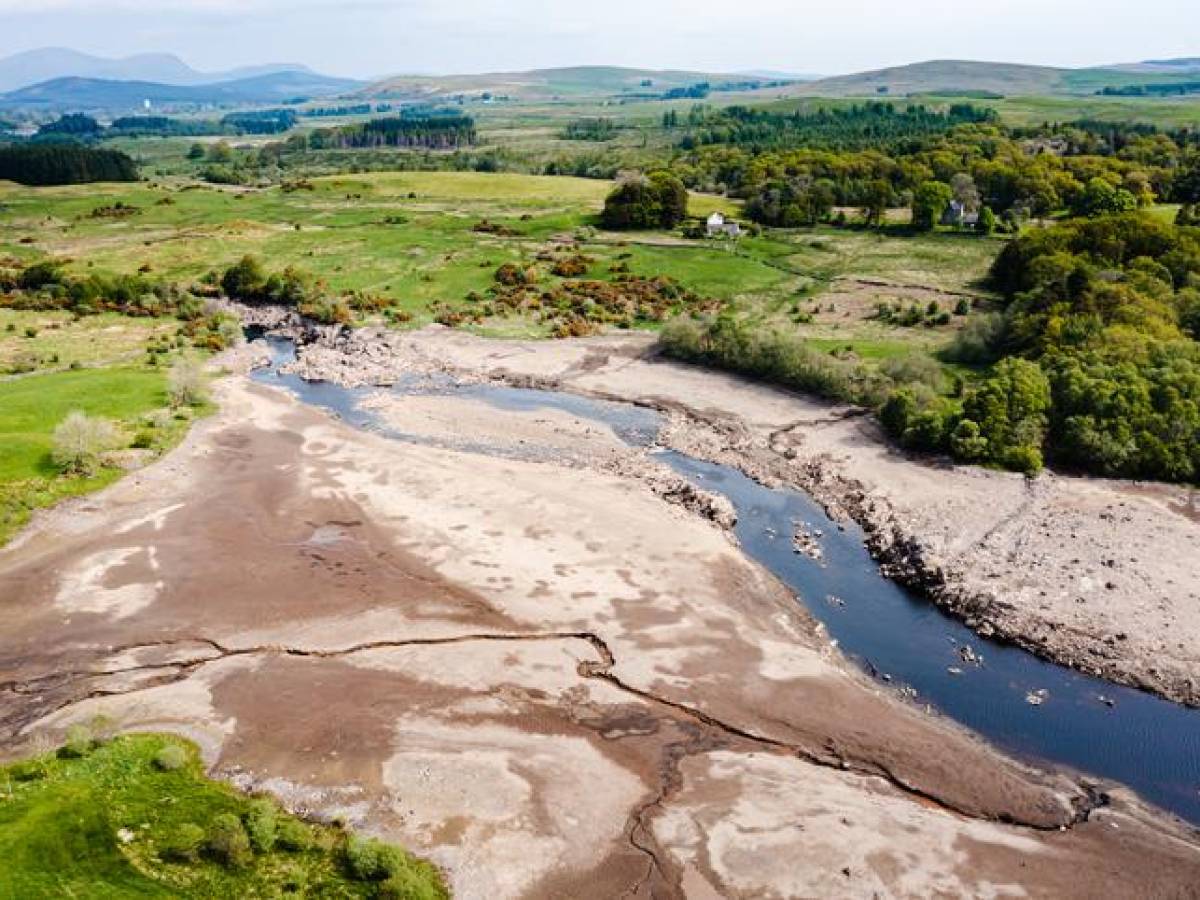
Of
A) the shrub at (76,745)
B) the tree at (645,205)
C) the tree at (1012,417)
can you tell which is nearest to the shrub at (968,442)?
the tree at (1012,417)

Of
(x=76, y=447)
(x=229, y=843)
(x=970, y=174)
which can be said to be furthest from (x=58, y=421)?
(x=970, y=174)

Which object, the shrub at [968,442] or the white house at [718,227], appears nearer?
the shrub at [968,442]

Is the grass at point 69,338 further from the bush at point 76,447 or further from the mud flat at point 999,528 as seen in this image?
the mud flat at point 999,528

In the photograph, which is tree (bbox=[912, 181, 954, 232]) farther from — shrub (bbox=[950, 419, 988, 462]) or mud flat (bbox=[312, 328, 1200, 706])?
shrub (bbox=[950, 419, 988, 462])

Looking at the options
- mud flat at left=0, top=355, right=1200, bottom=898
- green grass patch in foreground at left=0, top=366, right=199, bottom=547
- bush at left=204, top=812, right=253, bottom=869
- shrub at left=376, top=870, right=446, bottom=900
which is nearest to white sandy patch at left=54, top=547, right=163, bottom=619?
mud flat at left=0, top=355, right=1200, bottom=898

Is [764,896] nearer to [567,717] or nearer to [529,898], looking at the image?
[529,898]
